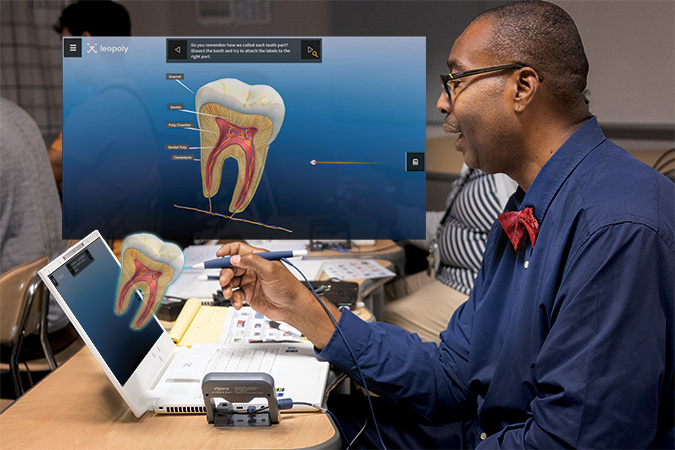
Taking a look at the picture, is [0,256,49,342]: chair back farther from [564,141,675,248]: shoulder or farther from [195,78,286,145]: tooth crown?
[564,141,675,248]: shoulder

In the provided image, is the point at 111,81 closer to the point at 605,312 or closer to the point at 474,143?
the point at 474,143

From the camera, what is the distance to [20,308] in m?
1.78

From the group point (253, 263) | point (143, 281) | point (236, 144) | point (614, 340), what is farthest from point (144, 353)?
point (614, 340)

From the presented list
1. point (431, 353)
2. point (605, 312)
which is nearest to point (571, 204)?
point (605, 312)

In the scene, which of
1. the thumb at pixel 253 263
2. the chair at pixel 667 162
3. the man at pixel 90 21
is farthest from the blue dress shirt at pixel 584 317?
the chair at pixel 667 162

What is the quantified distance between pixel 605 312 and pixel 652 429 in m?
0.21

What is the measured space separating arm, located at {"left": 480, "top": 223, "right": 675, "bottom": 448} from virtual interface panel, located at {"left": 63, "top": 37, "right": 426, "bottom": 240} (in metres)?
0.60

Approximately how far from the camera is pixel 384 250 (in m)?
2.29

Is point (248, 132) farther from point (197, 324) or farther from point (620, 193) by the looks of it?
point (620, 193)

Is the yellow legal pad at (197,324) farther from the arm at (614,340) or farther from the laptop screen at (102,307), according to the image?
the arm at (614,340)

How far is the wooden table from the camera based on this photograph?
105 cm

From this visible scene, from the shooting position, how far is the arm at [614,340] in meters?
0.92

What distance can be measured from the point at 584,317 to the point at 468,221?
1.58 metres

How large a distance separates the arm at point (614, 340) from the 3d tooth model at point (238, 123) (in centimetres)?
79
